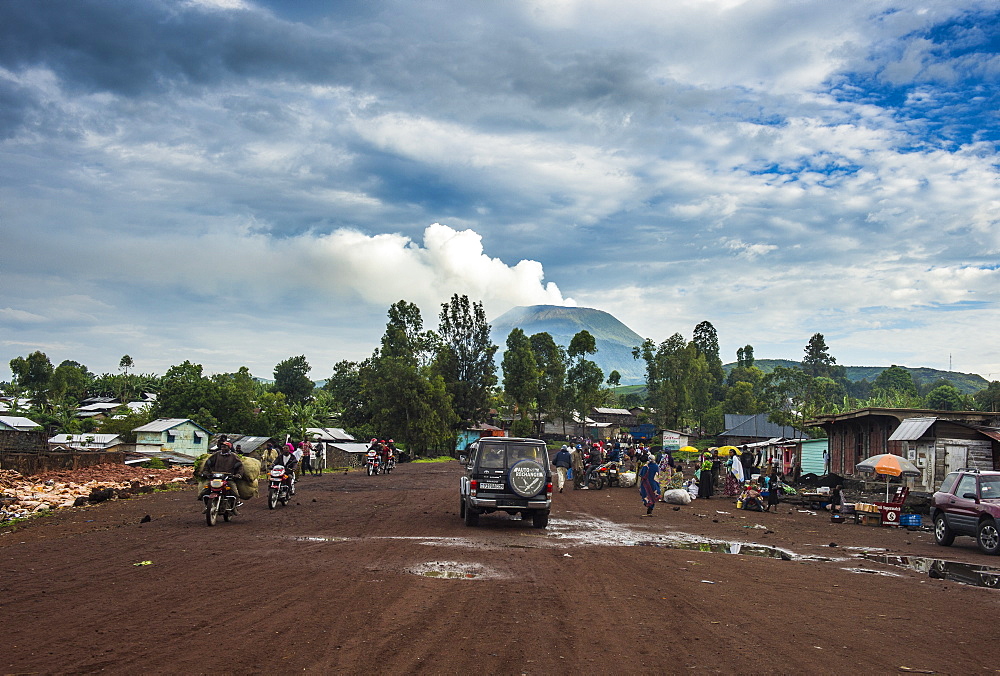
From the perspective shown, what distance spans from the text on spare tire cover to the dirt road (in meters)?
1.07

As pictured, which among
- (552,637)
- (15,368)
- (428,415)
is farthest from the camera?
(15,368)

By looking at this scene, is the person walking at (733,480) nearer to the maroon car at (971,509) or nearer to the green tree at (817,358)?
the maroon car at (971,509)

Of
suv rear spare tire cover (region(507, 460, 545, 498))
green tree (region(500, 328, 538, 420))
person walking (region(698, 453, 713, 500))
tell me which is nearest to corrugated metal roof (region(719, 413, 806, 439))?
green tree (region(500, 328, 538, 420))

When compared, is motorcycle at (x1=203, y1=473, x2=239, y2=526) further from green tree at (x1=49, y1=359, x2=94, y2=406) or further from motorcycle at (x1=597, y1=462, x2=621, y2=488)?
green tree at (x1=49, y1=359, x2=94, y2=406)

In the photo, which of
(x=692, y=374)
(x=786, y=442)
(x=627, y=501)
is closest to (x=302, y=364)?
(x=692, y=374)

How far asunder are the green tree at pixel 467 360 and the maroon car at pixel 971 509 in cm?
6647

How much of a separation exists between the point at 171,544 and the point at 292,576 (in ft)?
13.2

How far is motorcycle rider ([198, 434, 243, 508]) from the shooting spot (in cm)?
1545

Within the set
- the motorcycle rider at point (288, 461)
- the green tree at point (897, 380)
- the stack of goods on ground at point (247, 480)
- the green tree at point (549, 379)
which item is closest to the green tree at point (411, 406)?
the green tree at point (549, 379)

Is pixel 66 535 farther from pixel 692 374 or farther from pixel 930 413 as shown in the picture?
pixel 692 374

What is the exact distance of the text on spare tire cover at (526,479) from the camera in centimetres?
1583

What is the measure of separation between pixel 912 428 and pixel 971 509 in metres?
13.2

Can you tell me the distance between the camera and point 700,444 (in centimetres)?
9725

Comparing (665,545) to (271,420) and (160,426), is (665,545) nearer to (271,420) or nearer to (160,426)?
(160,426)
